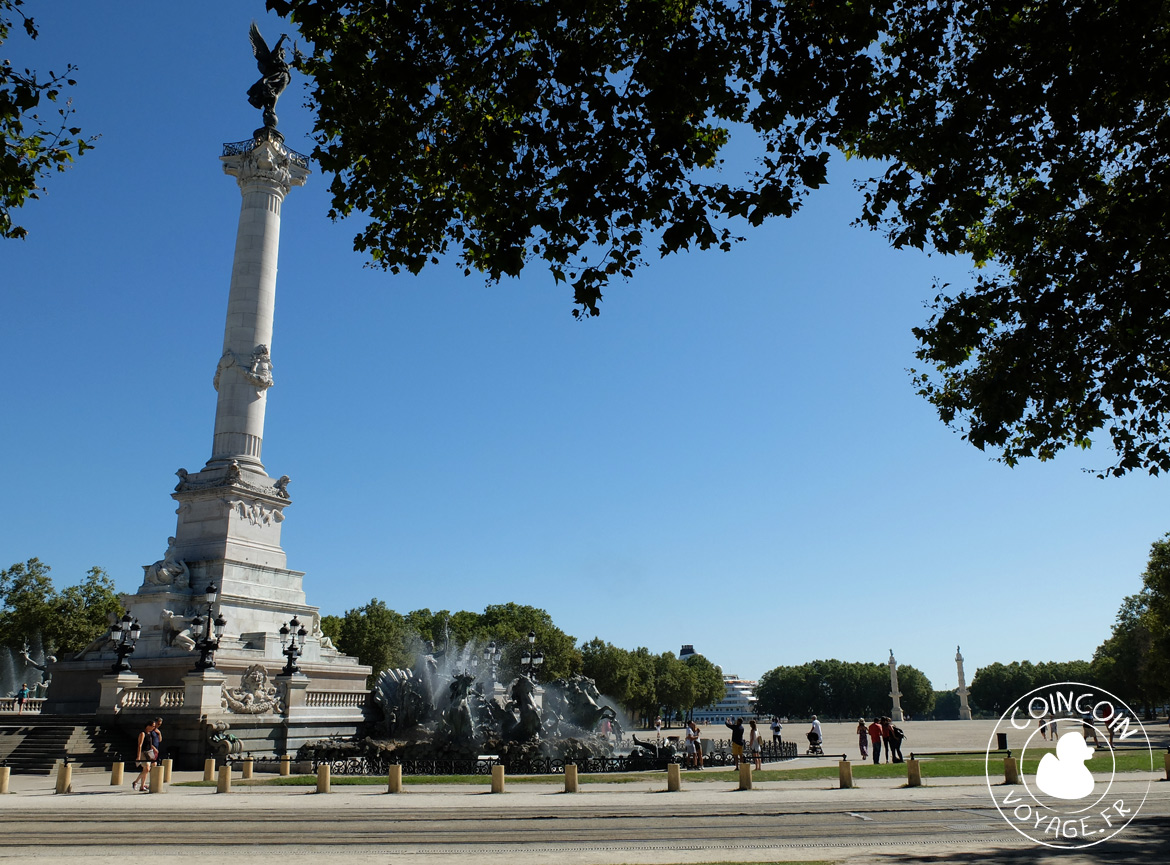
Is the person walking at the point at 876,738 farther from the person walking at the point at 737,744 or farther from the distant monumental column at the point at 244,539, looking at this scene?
the distant monumental column at the point at 244,539

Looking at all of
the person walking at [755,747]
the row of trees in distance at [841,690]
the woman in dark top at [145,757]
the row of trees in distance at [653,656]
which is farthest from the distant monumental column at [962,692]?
the woman in dark top at [145,757]

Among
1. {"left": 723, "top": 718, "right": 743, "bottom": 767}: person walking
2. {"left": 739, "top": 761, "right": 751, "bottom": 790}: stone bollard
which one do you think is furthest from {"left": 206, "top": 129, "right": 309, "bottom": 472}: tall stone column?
{"left": 739, "top": 761, "right": 751, "bottom": 790}: stone bollard

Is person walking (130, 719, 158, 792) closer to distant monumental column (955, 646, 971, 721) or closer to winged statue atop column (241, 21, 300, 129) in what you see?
winged statue atop column (241, 21, 300, 129)

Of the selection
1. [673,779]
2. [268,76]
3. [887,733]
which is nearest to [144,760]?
[673,779]

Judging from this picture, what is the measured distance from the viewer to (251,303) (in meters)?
42.3

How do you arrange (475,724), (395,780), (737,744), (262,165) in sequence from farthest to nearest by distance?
(262,165)
(475,724)
(737,744)
(395,780)

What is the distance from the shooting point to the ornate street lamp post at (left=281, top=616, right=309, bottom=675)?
31.0m

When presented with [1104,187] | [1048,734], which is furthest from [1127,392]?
[1048,734]

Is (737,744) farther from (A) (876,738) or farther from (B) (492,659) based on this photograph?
(B) (492,659)

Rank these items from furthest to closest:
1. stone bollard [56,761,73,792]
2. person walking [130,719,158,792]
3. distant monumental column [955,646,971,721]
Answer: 1. distant monumental column [955,646,971,721]
2. person walking [130,719,158,792]
3. stone bollard [56,761,73,792]

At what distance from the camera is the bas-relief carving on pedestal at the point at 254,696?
28.2m

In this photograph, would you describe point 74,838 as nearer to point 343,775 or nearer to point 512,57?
point 343,775

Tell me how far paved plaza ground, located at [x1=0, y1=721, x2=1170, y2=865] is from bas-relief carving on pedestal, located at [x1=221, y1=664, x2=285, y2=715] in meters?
5.66

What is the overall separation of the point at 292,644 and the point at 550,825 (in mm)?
18331
